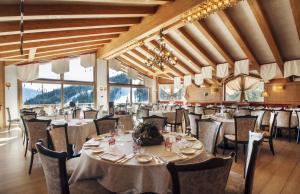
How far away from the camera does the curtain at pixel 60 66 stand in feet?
31.4

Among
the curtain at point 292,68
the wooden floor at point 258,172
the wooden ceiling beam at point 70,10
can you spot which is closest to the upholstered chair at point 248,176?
the wooden floor at point 258,172

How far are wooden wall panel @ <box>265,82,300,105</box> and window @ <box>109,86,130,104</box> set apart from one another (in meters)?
8.32

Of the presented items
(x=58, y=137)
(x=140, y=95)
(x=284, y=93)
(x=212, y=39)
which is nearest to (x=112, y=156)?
(x=58, y=137)

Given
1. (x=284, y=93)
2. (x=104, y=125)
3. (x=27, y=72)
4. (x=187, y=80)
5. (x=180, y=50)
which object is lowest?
(x=104, y=125)

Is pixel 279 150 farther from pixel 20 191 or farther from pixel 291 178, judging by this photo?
pixel 20 191

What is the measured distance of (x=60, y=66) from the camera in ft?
31.7

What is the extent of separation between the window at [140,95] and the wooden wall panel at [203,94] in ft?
10.0

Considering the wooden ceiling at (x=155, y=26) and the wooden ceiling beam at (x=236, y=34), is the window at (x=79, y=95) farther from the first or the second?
the wooden ceiling beam at (x=236, y=34)

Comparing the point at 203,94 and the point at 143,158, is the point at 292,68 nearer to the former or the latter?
the point at 203,94

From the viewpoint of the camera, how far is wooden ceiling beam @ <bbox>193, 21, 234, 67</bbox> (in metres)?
6.83

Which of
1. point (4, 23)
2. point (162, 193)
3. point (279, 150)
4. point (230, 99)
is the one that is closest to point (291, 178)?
point (279, 150)

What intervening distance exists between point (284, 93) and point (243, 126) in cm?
721

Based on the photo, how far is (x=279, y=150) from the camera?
4.99m

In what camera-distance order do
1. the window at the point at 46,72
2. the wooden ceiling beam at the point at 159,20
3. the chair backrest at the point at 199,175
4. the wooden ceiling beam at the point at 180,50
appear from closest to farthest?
the chair backrest at the point at 199,175 → the wooden ceiling beam at the point at 159,20 → the wooden ceiling beam at the point at 180,50 → the window at the point at 46,72
